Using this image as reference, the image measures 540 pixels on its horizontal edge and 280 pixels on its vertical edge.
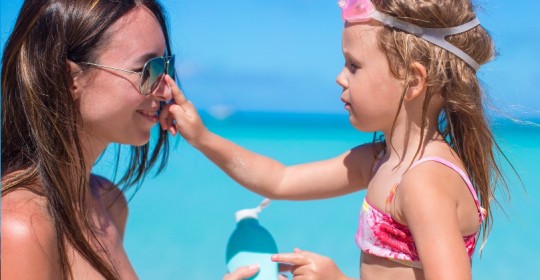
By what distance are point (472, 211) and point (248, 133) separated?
13900mm

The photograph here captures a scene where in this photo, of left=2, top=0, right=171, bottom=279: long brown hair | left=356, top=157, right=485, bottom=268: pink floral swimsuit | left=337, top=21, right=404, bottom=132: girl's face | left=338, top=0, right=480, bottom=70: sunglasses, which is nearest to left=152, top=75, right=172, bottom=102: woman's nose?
left=2, top=0, right=171, bottom=279: long brown hair

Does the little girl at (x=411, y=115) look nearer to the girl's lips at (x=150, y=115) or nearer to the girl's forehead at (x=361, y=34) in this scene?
the girl's forehead at (x=361, y=34)

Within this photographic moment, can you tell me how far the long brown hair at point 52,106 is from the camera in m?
2.87

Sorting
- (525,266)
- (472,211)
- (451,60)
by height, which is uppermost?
(525,266)

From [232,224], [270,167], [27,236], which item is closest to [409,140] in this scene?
[270,167]

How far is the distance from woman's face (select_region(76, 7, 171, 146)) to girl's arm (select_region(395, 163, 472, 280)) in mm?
1140

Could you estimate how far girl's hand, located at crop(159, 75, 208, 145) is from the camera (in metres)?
3.28

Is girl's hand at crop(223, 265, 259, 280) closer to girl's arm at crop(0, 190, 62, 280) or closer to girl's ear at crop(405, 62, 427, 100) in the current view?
girl's arm at crop(0, 190, 62, 280)

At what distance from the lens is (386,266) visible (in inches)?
116

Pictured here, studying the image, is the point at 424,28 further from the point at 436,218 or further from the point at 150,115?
the point at 150,115

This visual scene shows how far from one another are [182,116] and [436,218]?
1217 millimetres

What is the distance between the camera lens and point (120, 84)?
3.08 metres

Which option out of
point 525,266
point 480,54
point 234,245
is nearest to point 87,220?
point 234,245

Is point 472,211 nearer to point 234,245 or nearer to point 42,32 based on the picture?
point 234,245
